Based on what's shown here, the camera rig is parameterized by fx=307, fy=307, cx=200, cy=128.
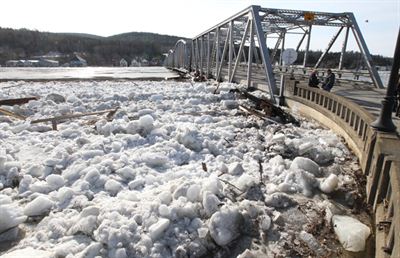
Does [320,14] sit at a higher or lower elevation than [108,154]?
higher

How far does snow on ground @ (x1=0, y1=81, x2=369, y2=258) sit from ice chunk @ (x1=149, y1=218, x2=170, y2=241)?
0.01 m

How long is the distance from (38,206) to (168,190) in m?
2.18

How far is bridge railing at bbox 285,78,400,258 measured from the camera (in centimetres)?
380

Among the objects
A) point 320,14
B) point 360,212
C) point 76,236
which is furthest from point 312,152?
point 320,14

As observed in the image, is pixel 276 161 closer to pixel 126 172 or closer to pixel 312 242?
pixel 312 242

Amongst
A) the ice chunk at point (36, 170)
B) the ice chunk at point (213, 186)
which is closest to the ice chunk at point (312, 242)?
the ice chunk at point (213, 186)

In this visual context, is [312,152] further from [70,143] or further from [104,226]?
[70,143]

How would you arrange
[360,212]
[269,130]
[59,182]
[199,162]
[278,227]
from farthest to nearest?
[269,130]
[199,162]
[59,182]
[360,212]
[278,227]

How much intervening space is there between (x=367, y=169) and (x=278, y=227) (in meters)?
2.52

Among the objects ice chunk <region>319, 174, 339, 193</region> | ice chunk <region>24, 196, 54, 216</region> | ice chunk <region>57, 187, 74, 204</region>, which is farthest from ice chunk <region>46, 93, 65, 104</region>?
ice chunk <region>319, 174, 339, 193</region>

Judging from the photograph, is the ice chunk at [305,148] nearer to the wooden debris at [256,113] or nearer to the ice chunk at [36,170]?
the wooden debris at [256,113]

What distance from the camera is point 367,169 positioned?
20.1 feet

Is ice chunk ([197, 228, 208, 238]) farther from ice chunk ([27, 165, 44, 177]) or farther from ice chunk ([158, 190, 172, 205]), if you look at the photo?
ice chunk ([27, 165, 44, 177])

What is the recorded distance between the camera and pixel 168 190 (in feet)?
17.9
